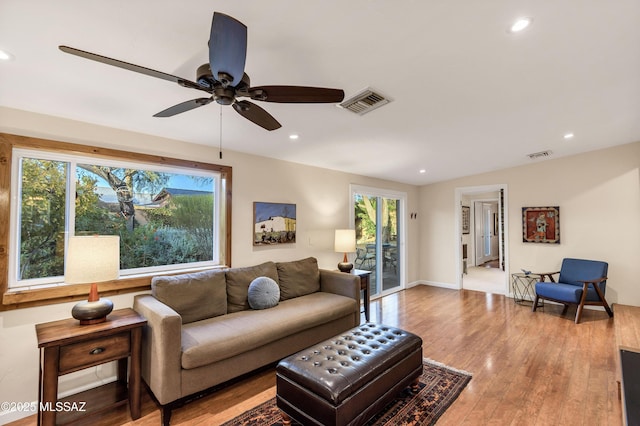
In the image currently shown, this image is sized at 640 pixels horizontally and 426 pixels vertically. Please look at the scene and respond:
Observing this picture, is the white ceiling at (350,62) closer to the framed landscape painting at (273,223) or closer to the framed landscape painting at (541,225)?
the framed landscape painting at (273,223)

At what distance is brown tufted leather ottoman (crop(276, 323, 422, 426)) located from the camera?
1.80 meters

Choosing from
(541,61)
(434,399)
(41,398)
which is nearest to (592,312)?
(434,399)

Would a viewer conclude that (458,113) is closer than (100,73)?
No

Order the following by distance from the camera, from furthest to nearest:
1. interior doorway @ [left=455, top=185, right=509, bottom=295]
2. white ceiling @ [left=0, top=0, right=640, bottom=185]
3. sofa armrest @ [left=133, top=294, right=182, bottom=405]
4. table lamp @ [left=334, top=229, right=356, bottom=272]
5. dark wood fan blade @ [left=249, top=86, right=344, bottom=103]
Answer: interior doorway @ [left=455, top=185, right=509, bottom=295], table lamp @ [left=334, top=229, right=356, bottom=272], sofa armrest @ [left=133, top=294, right=182, bottom=405], dark wood fan blade @ [left=249, top=86, right=344, bottom=103], white ceiling @ [left=0, top=0, right=640, bottom=185]

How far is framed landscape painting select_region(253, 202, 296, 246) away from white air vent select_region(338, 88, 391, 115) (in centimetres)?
173

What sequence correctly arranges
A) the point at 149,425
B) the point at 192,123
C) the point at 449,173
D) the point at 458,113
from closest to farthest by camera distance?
1. the point at 149,425
2. the point at 192,123
3. the point at 458,113
4. the point at 449,173

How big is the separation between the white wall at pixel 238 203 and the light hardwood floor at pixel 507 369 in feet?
1.33

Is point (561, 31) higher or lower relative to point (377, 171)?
higher

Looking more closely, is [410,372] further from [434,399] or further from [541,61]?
[541,61]

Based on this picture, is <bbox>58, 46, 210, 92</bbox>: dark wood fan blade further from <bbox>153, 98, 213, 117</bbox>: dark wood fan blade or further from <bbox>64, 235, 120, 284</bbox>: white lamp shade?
<bbox>64, 235, 120, 284</bbox>: white lamp shade

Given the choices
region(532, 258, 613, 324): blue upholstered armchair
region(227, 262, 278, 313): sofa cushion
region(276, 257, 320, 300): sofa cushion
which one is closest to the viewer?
region(227, 262, 278, 313): sofa cushion

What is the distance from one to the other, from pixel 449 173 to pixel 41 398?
6.15 meters

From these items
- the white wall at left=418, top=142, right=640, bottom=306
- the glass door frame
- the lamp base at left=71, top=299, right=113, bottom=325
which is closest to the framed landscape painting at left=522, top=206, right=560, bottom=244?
the white wall at left=418, top=142, right=640, bottom=306

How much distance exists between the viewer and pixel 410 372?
236cm
